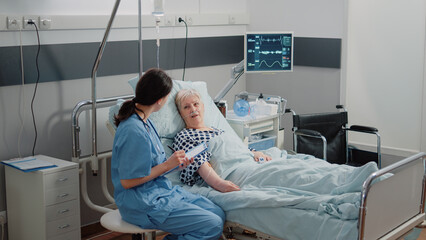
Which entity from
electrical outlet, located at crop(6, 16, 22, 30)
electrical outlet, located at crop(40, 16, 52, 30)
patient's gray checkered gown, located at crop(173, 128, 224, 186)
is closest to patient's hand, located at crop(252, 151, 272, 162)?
patient's gray checkered gown, located at crop(173, 128, 224, 186)

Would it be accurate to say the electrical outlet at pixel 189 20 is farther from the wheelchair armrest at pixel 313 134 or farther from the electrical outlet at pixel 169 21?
the wheelchair armrest at pixel 313 134

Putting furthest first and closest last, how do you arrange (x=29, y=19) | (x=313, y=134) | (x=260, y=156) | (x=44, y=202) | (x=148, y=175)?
1. (x=313, y=134)
2. (x=260, y=156)
3. (x=29, y=19)
4. (x=44, y=202)
5. (x=148, y=175)

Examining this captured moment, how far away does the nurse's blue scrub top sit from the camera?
2.72 m

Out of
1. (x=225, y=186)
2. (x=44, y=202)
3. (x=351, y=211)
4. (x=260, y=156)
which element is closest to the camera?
(x=351, y=211)

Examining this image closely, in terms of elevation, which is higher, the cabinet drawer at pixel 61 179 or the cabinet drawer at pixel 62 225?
the cabinet drawer at pixel 61 179

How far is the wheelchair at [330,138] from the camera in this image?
171 inches

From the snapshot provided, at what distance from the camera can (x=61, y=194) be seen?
3402 mm

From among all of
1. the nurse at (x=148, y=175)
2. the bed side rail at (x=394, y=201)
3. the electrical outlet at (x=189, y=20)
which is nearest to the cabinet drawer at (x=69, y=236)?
the nurse at (x=148, y=175)

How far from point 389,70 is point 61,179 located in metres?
2.97

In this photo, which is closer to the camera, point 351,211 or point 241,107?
point 351,211

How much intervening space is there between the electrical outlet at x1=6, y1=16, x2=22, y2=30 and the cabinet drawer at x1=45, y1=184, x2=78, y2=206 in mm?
1037

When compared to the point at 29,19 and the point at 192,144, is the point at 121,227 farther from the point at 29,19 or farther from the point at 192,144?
the point at 29,19

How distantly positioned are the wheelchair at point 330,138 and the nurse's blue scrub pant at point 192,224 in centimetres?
159

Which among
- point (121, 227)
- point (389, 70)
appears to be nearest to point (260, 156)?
point (121, 227)
